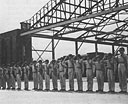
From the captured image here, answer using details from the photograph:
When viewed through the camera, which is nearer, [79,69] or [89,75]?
[89,75]

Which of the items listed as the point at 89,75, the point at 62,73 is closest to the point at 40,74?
the point at 62,73

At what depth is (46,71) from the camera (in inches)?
576

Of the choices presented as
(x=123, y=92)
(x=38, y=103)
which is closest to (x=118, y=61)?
(x=123, y=92)

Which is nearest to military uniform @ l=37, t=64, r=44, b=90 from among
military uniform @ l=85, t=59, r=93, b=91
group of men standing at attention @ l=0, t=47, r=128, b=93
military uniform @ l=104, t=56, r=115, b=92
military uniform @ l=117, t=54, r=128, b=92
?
group of men standing at attention @ l=0, t=47, r=128, b=93

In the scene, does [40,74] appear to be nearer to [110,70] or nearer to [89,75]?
[89,75]

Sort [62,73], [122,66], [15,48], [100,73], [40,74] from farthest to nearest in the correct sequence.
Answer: [15,48]
[40,74]
[62,73]
[100,73]
[122,66]

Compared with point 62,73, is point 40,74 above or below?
below

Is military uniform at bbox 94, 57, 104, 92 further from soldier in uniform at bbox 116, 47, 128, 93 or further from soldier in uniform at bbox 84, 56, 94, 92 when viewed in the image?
soldier in uniform at bbox 116, 47, 128, 93

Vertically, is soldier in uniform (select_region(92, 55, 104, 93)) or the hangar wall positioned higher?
the hangar wall

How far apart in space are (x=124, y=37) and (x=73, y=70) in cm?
1197

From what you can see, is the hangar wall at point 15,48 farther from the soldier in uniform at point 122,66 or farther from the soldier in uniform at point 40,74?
the soldier in uniform at point 122,66

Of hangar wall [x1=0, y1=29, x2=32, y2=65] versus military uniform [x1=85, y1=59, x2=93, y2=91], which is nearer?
military uniform [x1=85, y1=59, x2=93, y2=91]

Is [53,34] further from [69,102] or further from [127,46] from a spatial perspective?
[69,102]

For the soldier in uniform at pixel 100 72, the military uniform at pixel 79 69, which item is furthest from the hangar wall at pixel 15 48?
the soldier in uniform at pixel 100 72
